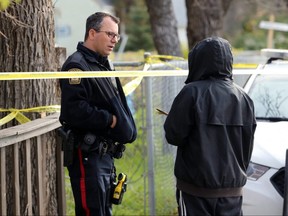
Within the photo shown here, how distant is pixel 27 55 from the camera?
5277mm

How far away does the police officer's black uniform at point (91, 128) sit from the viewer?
465cm

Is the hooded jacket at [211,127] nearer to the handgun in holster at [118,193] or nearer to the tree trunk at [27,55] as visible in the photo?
the handgun in holster at [118,193]

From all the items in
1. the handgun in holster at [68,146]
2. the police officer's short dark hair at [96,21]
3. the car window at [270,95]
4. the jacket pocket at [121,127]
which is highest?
the police officer's short dark hair at [96,21]

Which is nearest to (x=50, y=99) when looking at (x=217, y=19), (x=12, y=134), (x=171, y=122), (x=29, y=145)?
(x=29, y=145)

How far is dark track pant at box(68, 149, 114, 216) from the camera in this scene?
4.71 m

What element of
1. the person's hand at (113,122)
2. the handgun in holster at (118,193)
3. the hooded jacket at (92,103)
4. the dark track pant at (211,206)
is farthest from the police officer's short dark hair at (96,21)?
the dark track pant at (211,206)

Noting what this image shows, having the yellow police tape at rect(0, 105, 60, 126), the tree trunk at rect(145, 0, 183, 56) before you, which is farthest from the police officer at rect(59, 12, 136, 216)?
the tree trunk at rect(145, 0, 183, 56)

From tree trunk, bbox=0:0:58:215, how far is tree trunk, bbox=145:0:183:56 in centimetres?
599

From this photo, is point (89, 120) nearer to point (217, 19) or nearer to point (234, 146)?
point (234, 146)

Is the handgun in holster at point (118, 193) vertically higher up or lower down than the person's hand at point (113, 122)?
lower down

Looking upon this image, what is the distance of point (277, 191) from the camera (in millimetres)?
5367

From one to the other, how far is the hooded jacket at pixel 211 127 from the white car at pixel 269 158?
41.8 inches

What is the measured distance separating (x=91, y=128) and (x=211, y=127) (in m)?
0.93

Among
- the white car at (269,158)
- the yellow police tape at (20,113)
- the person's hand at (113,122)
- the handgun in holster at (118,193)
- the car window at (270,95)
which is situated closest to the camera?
the person's hand at (113,122)
